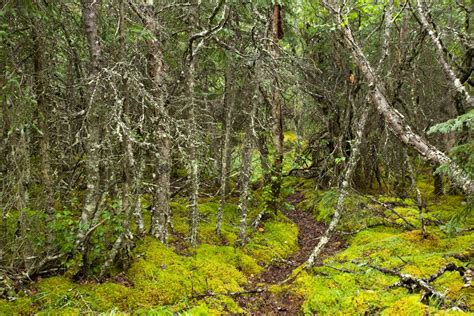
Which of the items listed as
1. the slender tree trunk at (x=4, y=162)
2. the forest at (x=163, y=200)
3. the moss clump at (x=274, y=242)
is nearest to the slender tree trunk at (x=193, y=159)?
the forest at (x=163, y=200)

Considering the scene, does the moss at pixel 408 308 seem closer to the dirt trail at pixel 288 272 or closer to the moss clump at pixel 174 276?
the dirt trail at pixel 288 272

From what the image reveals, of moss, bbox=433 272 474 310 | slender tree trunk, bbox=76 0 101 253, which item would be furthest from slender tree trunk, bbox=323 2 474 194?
slender tree trunk, bbox=76 0 101 253

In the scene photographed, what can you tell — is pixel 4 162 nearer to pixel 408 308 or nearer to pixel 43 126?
pixel 43 126

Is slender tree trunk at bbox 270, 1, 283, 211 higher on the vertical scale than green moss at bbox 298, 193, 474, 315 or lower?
higher

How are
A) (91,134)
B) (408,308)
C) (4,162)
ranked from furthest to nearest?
(4,162) → (91,134) → (408,308)

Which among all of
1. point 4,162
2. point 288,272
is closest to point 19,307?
point 4,162

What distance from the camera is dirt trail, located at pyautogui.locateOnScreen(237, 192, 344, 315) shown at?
17.8ft

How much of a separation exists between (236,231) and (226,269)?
7.68ft

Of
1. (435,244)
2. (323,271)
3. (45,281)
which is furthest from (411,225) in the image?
(45,281)

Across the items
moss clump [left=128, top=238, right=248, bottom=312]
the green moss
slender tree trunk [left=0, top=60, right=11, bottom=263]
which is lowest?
moss clump [left=128, top=238, right=248, bottom=312]

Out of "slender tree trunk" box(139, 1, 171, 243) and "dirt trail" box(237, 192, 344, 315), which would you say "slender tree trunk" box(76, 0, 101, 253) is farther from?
"dirt trail" box(237, 192, 344, 315)

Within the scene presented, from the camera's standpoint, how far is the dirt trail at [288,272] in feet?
17.8

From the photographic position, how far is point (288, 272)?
7.06 meters

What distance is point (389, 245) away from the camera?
6.73 metres
